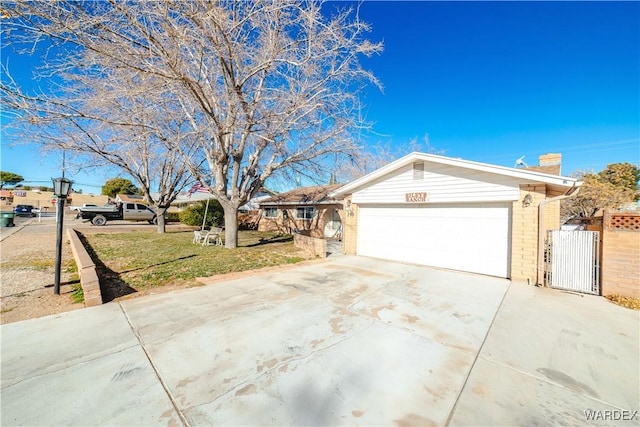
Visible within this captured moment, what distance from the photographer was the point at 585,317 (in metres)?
4.40

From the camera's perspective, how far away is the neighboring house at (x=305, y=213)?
17.1m

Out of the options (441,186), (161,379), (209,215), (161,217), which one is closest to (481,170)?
(441,186)

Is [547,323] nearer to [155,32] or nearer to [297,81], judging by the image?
[297,81]

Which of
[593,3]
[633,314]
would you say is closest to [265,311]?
[633,314]

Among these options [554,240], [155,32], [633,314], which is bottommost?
[633,314]

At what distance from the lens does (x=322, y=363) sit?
9.46 feet

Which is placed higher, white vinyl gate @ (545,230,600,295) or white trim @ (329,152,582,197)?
white trim @ (329,152,582,197)

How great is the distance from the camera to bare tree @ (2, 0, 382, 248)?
5527mm

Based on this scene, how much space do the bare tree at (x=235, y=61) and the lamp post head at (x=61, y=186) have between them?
294cm

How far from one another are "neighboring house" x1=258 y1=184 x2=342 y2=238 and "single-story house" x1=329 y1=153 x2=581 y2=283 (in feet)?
17.7

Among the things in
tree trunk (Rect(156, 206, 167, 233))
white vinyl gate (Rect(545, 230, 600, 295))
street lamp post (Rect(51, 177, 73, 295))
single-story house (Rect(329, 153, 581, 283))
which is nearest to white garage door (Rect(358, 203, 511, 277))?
single-story house (Rect(329, 153, 581, 283))

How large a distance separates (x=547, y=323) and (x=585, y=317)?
938mm

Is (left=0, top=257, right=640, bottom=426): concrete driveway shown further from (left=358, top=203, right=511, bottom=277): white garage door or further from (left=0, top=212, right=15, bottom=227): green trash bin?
(left=0, top=212, right=15, bottom=227): green trash bin

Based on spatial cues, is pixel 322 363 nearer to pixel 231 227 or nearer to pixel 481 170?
pixel 481 170
